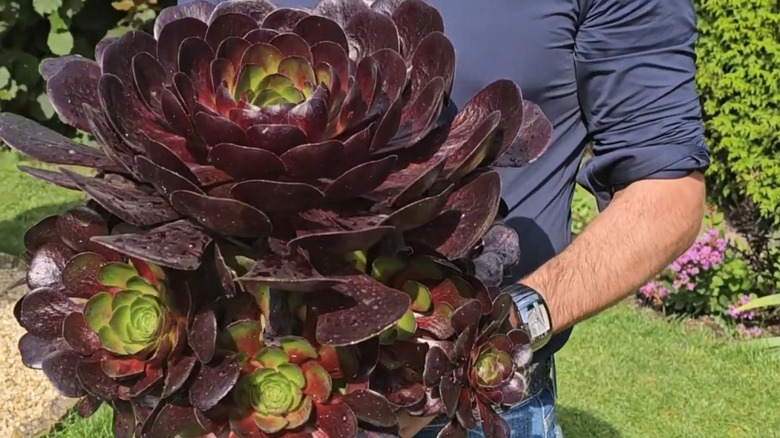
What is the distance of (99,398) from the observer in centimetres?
99

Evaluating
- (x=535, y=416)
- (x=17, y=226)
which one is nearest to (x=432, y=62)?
(x=535, y=416)

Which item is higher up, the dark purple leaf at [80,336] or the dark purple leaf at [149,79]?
the dark purple leaf at [149,79]

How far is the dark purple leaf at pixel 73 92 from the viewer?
989 mm

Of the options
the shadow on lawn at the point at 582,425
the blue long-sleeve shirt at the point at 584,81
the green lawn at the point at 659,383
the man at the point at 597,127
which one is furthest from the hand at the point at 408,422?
the shadow on lawn at the point at 582,425

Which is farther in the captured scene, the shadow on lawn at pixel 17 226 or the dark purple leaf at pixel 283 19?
the shadow on lawn at pixel 17 226

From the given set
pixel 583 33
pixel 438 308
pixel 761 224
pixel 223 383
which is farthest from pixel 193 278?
pixel 761 224

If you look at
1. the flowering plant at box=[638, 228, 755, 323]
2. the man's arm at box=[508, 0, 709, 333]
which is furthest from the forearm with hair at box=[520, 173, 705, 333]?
the flowering plant at box=[638, 228, 755, 323]

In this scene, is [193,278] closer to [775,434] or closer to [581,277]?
[581,277]

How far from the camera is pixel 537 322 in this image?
146 cm

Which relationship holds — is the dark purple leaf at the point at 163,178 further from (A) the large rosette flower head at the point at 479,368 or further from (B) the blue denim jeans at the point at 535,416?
(B) the blue denim jeans at the point at 535,416

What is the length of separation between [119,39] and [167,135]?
13 centimetres

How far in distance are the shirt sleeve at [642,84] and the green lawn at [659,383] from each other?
10.1 ft

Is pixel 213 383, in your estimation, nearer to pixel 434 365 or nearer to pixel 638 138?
pixel 434 365

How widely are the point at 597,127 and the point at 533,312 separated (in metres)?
0.54
